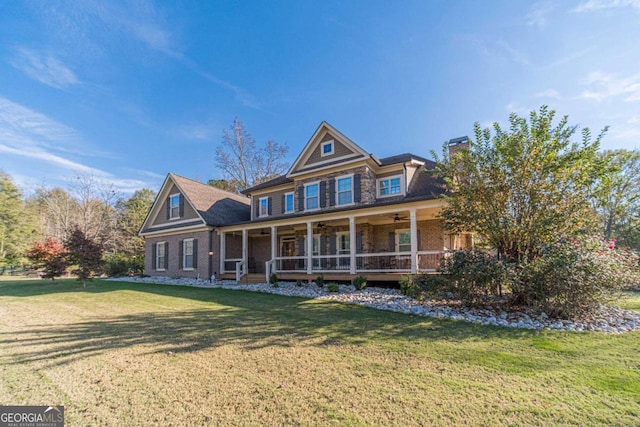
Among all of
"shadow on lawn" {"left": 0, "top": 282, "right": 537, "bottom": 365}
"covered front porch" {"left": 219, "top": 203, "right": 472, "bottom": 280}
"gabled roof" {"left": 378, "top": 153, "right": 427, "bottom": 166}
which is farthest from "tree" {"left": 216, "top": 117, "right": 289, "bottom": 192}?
"shadow on lawn" {"left": 0, "top": 282, "right": 537, "bottom": 365}

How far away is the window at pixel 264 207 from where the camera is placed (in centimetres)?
1945

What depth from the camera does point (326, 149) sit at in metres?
16.5

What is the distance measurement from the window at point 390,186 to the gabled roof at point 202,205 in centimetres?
977

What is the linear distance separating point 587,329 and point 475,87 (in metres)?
11.8

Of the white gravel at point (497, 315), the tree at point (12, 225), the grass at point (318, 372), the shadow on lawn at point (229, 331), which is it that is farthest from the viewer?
the tree at point (12, 225)

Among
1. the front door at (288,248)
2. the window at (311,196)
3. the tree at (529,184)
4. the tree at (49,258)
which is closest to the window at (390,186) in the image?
the window at (311,196)

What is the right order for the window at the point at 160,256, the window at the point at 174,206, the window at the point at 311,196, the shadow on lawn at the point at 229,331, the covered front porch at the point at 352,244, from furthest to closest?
the window at the point at 160,256
the window at the point at 174,206
the window at the point at 311,196
the covered front porch at the point at 352,244
the shadow on lawn at the point at 229,331

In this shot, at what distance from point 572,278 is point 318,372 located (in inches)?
263

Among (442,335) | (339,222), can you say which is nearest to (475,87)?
(339,222)

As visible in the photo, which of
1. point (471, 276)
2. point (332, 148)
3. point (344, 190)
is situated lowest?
point (471, 276)

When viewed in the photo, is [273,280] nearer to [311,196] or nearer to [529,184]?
[311,196]

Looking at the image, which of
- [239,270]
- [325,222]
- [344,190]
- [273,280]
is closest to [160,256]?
[239,270]

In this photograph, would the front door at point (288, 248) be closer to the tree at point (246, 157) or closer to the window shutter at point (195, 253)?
the window shutter at point (195, 253)

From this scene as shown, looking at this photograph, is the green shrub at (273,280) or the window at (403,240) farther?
the window at (403,240)
